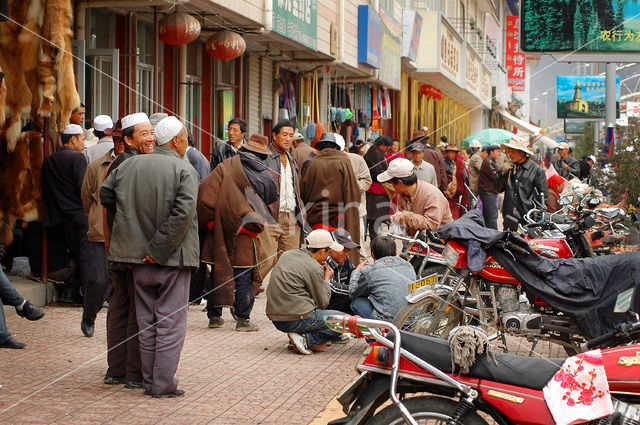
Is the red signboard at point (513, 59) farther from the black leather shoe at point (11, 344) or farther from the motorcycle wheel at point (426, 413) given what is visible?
the motorcycle wheel at point (426, 413)

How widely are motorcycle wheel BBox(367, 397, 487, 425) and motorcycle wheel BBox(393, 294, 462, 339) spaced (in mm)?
3385

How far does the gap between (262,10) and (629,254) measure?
29.7 feet

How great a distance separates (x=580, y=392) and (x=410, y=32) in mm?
23033

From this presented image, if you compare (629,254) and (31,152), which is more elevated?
(31,152)

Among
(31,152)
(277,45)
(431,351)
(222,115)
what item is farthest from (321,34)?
(431,351)

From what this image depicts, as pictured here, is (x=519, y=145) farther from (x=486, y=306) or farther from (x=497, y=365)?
(x=497, y=365)

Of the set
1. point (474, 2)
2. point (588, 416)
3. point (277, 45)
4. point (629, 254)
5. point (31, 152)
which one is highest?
point (474, 2)

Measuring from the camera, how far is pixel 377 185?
1429cm

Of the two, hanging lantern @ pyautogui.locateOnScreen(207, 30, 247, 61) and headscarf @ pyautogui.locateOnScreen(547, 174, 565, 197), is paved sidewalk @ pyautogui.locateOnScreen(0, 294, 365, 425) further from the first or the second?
headscarf @ pyautogui.locateOnScreen(547, 174, 565, 197)

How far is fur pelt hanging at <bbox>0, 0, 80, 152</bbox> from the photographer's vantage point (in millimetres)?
8984

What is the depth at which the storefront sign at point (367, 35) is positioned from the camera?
68.1 ft

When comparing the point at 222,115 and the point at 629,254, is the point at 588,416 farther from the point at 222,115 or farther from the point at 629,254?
the point at 222,115

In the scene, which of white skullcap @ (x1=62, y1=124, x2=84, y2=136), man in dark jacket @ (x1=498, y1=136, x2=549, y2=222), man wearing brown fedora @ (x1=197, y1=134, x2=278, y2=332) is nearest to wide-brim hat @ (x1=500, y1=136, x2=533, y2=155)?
man in dark jacket @ (x1=498, y1=136, x2=549, y2=222)

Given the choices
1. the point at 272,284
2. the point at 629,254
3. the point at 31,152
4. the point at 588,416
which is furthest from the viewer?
the point at 31,152
